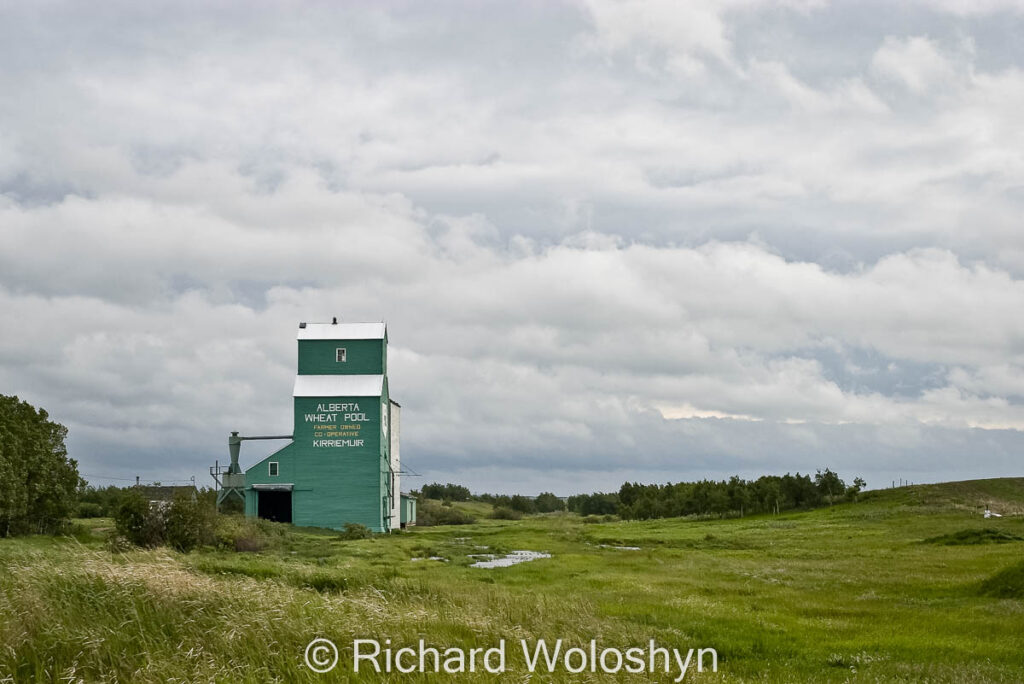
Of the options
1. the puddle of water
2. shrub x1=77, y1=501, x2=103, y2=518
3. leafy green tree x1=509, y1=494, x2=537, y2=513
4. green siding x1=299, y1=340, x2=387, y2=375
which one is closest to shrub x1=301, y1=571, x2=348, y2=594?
the puddle of water

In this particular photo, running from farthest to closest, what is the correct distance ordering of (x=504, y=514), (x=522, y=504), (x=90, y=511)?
(x=522, y=504)
(x=504, y=514)
(x=90, y=511)

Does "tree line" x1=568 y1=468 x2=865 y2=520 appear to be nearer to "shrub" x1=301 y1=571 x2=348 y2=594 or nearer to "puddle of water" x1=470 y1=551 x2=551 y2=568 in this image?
"puddle of water" x1=470 y1=551 x2=551 y2=568

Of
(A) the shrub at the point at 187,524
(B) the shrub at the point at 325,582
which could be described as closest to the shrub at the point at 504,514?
(A) the shrub at the point at 187,524

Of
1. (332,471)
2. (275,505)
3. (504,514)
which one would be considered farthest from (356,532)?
(504,514)

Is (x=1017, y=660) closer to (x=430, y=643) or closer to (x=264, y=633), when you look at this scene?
(x=430, y=643)

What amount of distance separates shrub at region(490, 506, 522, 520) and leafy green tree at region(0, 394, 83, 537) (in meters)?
55.4

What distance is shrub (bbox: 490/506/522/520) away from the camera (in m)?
96.1

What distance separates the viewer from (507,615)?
16.5 m

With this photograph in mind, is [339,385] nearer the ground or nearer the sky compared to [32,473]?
nearer the sky

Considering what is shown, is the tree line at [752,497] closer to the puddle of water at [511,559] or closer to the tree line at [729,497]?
the tree line at [729,497]

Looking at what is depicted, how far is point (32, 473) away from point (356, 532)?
16.1 meters

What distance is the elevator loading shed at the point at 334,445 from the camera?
56625 millimetres

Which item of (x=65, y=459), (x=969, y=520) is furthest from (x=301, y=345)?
(x=969, y=520)

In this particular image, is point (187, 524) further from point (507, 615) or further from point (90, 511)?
point (90, 511)
